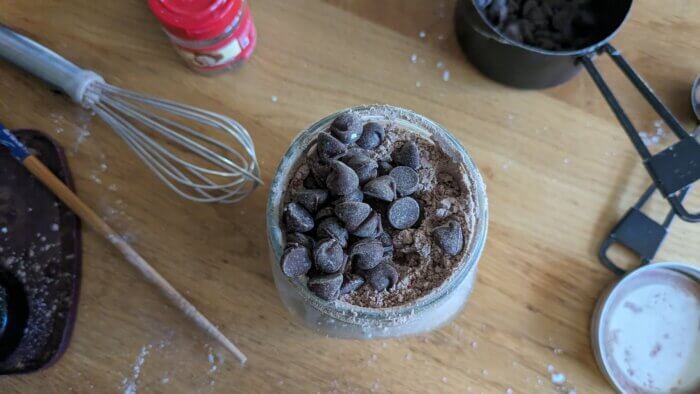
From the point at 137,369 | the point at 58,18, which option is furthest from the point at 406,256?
the point at 58,18

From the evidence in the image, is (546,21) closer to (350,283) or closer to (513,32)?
(513,32)

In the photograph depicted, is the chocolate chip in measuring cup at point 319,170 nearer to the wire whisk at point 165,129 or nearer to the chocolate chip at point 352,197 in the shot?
the chocolate chip at point 352,197

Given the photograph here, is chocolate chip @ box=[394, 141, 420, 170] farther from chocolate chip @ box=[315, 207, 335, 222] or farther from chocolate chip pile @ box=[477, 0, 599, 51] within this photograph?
chocolate chip pile @ box=[477, 0, 599, 51]

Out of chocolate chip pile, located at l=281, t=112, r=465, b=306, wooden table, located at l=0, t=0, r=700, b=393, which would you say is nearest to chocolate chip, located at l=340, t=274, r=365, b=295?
chocolate chip pile, located at l=281, t=112, r=465, b=306

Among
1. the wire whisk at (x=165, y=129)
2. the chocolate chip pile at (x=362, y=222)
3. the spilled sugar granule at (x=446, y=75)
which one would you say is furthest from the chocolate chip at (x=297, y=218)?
the spilled sugar granule at (x=446, y=75)

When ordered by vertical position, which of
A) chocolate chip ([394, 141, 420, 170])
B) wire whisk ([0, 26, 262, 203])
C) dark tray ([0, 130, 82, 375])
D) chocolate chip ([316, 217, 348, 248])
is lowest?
dark tray ([0, 130, 82, 375])
